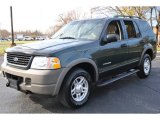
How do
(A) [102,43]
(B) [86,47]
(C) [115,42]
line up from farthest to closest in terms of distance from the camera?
(C) [115,42]
(A) [102,43]
(B) [86,47]

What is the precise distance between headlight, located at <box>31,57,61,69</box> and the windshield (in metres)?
1.34

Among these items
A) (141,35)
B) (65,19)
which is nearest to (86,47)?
(141,35)

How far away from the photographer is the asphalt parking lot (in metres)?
4.20

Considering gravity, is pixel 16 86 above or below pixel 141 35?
below

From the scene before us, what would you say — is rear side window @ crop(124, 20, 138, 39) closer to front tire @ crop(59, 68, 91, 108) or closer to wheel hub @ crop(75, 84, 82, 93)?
Result: front tire @ crop(59, 68, 91, 108)

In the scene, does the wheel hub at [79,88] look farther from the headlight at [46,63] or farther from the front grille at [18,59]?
the front grille at [18,59]

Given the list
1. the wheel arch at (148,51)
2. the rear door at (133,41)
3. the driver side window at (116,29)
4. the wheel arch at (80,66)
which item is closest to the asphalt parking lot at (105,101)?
the wheel arch at (80,66)

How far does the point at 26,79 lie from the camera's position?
3910 millimetres

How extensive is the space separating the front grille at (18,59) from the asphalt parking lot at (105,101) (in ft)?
2.41

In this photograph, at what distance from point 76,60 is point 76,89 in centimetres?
63

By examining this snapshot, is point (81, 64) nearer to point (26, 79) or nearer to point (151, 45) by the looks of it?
point (26, 79)

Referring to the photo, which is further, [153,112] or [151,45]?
[151,45]

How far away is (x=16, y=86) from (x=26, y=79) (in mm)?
343
